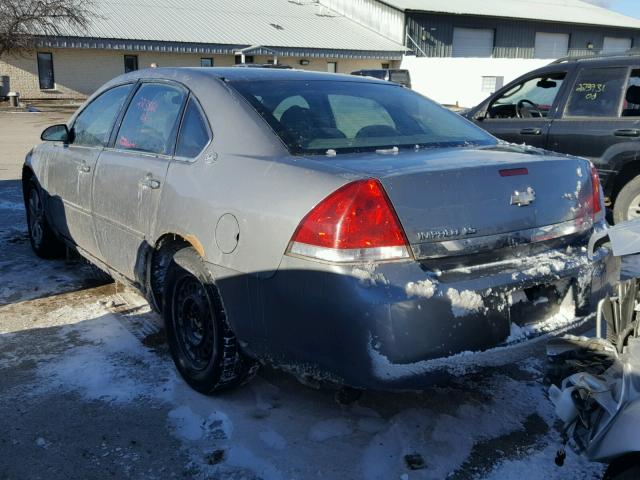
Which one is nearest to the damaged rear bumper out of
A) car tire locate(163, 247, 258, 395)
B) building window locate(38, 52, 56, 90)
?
car tire locate(163, 247, 258, 395)

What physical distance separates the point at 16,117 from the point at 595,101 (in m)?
22.2

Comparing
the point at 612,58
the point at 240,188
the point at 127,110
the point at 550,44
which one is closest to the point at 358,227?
the point at 240,188

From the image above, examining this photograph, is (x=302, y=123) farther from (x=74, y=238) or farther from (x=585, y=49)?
(x=585, y=49)

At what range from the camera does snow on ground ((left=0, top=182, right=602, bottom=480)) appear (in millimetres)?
2773

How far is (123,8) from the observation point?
36031mm

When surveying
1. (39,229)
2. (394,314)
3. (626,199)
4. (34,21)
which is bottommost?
(39,229)

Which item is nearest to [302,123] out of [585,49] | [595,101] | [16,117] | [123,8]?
[595,101]

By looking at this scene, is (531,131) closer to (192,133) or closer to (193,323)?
(192,133)

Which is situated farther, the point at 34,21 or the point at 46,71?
the point at 46,71

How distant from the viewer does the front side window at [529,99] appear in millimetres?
7234

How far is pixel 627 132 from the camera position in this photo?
6.34 m

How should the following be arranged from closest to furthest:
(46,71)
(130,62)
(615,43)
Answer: (46,71), (130,62), (615,43)

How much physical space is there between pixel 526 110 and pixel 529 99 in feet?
0.54

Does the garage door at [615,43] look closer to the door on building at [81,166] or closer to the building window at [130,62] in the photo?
the building window at [130,62]
